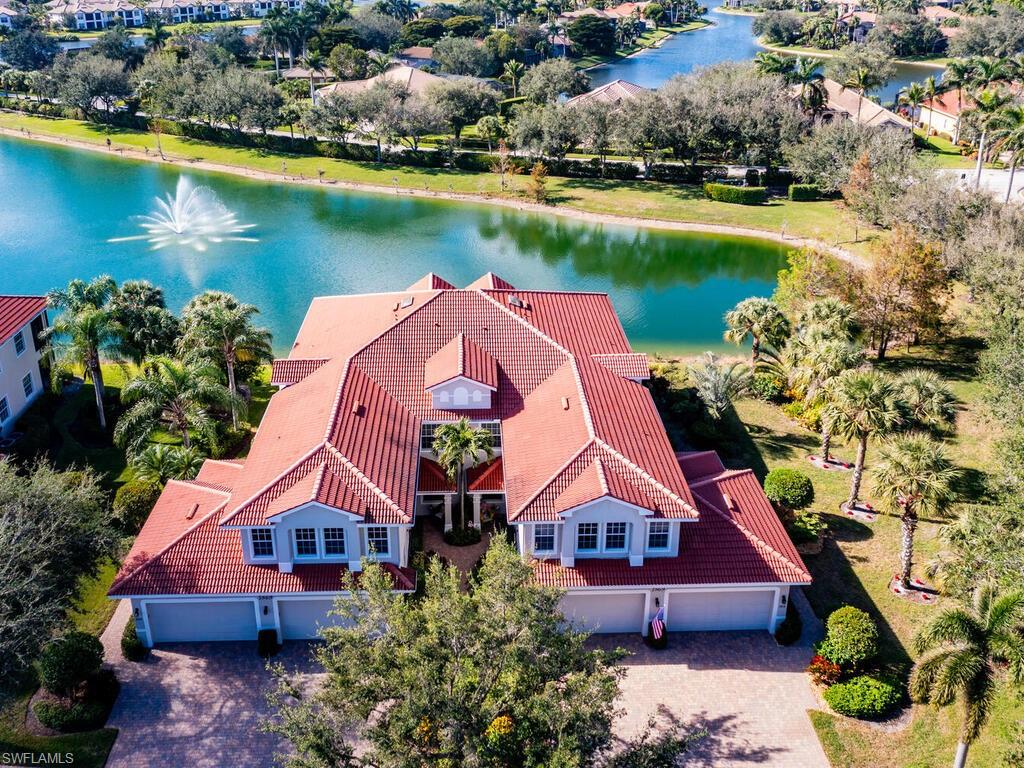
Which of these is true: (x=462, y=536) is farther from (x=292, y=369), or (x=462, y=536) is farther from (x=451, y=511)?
(x=292, y=369)

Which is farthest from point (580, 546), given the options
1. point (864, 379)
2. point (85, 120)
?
point (85, 120)

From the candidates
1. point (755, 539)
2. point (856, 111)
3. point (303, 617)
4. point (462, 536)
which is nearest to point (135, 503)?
point (303, 617)

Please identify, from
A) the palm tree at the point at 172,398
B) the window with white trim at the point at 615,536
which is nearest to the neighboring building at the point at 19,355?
the palm tree at the point at 172,398

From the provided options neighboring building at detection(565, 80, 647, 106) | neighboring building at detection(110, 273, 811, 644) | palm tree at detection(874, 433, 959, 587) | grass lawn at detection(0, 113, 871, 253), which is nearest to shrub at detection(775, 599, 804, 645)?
neighboring building at detection(110, 273, 811, 644)

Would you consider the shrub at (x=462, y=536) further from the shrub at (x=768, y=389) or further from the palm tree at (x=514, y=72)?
the palm tree at (x=514, y=72)

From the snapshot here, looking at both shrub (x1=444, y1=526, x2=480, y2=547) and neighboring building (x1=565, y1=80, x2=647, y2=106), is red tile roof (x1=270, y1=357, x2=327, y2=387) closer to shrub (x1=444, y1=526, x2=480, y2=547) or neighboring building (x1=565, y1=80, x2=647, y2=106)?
shrub (x1=444, y1=526, x2=480, y2=547)

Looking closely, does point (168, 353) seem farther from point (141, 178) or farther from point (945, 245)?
point (141, 178)
